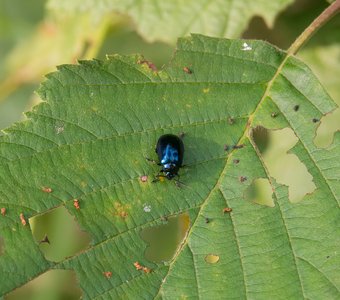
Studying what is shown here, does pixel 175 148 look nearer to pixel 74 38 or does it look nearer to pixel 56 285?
pixel 74 38

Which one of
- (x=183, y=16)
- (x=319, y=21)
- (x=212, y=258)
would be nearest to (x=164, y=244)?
(x=212, y=258)

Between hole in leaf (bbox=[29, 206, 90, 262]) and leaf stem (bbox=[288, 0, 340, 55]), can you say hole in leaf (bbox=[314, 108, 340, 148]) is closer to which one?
leaf stem (bbox=[288, 0, 340, 55])

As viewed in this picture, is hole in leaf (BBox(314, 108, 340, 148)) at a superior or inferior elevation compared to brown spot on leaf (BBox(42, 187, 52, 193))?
superior

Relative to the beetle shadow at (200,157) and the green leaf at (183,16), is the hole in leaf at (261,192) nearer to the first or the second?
the beetle shadow at (200,157)

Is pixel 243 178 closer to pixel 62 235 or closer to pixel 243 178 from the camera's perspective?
pixel 243 178

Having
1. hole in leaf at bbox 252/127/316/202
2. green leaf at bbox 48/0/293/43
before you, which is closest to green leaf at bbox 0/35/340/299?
hole in leaf at bbox 252/127/316/202

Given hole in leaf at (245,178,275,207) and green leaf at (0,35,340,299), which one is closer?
green leaf at (0,35,340,299)
